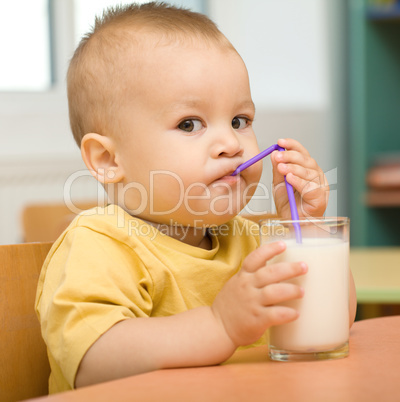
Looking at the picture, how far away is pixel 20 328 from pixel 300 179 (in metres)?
0.44

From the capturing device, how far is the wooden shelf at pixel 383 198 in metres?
3.18

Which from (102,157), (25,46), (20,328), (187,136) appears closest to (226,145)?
(187,136)

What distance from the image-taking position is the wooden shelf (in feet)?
10.4

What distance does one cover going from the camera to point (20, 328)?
0.91 metres

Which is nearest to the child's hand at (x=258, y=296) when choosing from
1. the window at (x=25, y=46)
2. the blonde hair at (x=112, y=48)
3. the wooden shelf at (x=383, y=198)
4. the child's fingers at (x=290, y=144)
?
the child's fingers at (x=290, y=144)

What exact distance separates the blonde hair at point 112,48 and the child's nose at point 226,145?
15cm

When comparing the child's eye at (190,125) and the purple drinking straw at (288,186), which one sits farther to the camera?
the child's eye at (190,125)

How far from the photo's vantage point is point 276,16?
3.47 metres

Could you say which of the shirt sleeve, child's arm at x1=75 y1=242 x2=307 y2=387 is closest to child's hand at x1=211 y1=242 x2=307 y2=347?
child's arm at x1=75 y1=242 x2=307 y2=387

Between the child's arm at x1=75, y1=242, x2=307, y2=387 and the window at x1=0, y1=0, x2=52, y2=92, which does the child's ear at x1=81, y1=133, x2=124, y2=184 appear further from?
the window at x1=0, y1=0, x2=52, y2=92

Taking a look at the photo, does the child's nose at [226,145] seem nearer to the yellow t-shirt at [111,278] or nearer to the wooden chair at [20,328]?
the yellow t-shirt at [111,278]

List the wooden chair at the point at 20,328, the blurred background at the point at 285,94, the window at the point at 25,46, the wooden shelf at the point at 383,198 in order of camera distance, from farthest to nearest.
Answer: the wooden shelf at the point at 383,198
the window at the point at 25,46
the blurred background at the point at 285,94
the wooden chair at the point at 20,328

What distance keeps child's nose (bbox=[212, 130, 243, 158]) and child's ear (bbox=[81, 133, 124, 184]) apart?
6.4 inches

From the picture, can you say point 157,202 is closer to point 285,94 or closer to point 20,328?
point 20,328
